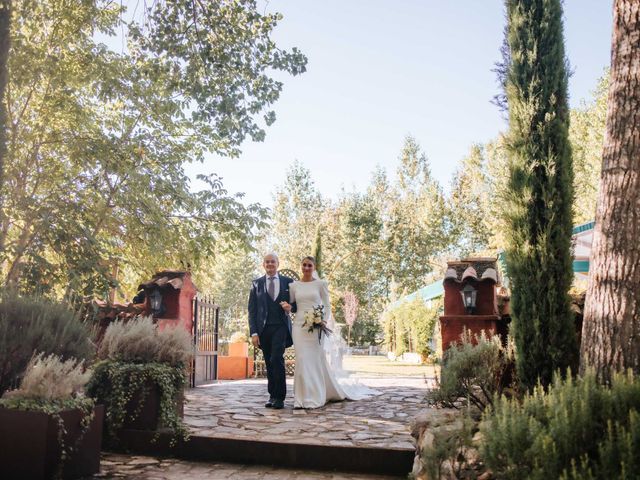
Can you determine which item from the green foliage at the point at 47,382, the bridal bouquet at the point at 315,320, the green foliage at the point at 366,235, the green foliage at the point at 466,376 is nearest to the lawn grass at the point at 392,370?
the bridal bouquet at the point at 315,320

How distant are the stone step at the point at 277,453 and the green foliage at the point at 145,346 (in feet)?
2.42

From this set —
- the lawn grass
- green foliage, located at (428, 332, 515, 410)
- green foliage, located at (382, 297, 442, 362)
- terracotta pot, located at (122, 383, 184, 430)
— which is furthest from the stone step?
green foliage, located at (382, 297, 442, 362)

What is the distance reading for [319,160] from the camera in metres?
34.8

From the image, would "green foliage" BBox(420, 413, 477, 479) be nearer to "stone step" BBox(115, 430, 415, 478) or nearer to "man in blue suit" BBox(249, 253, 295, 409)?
"stone step" BBox(115, 430, 415, 478)

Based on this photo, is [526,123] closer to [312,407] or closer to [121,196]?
[312,407]

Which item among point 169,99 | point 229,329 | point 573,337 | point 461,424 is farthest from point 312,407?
point 229,329

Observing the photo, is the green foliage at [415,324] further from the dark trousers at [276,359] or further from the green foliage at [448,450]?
the green foliage at [448,450]

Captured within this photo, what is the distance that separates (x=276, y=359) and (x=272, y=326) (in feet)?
1.47

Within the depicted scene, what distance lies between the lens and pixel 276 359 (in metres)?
7.34

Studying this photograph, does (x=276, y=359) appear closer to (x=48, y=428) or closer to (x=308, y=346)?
(x=308, y=346)

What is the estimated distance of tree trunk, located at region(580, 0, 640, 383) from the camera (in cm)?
375

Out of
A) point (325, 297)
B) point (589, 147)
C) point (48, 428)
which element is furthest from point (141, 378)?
point (589, 147)

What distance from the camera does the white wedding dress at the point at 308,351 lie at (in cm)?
742

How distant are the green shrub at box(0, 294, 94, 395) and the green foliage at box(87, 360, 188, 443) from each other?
0.37m
